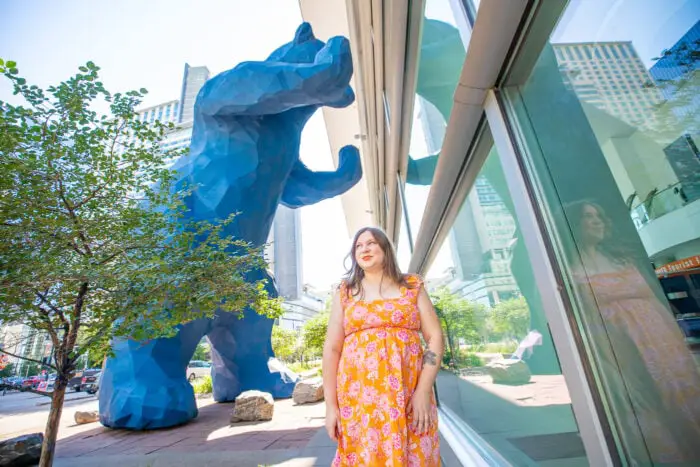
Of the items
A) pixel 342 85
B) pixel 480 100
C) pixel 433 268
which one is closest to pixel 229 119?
pixel 342 85

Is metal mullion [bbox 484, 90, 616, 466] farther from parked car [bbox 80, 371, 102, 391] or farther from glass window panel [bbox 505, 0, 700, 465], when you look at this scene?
parked car [bbox 80, 371, 102, 391]

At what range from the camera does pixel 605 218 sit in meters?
0.64

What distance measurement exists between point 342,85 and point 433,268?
2.68 meters

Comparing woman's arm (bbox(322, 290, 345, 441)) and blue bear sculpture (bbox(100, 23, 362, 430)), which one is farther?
blue bear sculpture (bbox(100, 23, 362, 430))

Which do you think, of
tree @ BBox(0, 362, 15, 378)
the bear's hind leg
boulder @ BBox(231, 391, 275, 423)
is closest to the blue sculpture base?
the bear's hind leg

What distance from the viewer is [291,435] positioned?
125 inches

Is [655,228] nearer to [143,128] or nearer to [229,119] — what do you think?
[143,128]

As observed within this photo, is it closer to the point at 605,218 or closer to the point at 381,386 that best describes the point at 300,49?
the point at 381,386

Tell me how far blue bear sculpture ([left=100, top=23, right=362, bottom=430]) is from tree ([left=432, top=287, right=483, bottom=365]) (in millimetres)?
2245

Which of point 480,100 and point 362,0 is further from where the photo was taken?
point 362,0

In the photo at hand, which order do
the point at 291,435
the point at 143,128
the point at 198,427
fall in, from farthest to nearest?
the point at 198,427 < the point at 291,435 < the point at 143,128

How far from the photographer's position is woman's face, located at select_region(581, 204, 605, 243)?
660 mm

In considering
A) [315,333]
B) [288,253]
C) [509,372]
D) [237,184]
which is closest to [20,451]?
[237,184]

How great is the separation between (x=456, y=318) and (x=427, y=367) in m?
1.47
